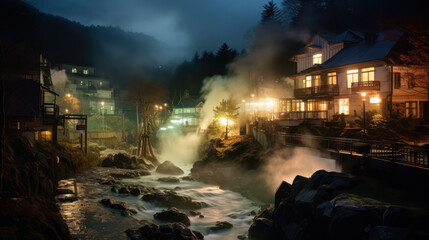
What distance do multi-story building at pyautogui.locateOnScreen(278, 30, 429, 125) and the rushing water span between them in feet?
52.9

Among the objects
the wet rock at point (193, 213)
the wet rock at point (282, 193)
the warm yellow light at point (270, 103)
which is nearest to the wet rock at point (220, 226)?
the wet rock at point (193, 213)

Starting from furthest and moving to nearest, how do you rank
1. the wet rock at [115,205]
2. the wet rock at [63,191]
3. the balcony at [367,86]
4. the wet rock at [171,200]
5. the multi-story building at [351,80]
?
the balcony at [367,86], the multi-story building at [351,80], the wet rock at [171,200], the wet rock at [63,191], the wet rock at [115,205]

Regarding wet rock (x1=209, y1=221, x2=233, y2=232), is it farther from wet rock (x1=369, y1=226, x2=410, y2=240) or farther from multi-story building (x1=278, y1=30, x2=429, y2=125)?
multi-story building (x1=278, y1=30, x2=429, y2=125)

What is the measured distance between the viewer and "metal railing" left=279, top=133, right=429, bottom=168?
1358cm

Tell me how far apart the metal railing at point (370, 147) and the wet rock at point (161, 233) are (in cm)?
1100

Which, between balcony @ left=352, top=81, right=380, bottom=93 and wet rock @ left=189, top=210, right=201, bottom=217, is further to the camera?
balcony @ left=352, top=81, right=380, bottom=93

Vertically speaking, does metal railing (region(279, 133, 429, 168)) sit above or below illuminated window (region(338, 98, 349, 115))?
below

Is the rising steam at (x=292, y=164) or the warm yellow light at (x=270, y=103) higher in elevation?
the warm yellow light at (x=270, y=103)

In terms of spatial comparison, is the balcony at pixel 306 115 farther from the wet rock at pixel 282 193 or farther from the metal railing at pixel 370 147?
the wet rock at pixel 282 193

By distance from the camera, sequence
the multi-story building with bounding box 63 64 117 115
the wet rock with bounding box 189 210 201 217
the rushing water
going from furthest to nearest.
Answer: the multi-story building with bounding box 63 64 117 115
the wet rock with bounding box 189 210 201 217
the rushing water

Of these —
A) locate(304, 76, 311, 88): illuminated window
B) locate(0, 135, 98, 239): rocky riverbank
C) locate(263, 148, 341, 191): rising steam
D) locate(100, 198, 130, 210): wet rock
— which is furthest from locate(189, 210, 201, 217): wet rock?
locate(304, 76, 311, 88): illuminated window

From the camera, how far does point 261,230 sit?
1501 cm

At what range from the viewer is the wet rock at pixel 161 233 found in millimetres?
13672

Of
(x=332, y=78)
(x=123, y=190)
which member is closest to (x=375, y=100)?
(x=332, y=78)
